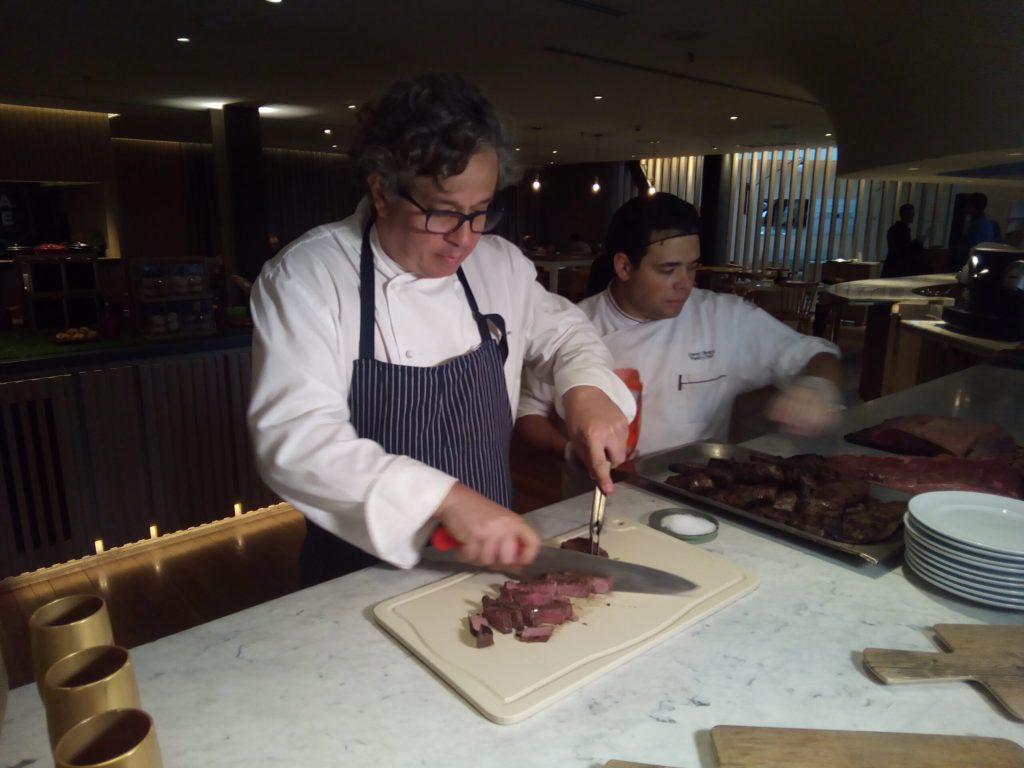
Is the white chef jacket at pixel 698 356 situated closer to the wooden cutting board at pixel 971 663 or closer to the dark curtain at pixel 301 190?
the wooden cutting board at pixel 971 663

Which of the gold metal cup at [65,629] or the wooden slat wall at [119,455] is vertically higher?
the gold metal cup at [65,629]

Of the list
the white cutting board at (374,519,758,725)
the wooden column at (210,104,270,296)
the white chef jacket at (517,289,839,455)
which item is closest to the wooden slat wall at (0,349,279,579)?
the white chef jacket at (517,289,839,455)

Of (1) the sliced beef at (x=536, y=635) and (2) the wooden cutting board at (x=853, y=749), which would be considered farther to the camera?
(1) the sliced beef at (x=536, y=635)

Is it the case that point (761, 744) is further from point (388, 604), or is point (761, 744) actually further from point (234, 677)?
point (234, 677)

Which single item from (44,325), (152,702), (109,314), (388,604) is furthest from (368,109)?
(44,325)

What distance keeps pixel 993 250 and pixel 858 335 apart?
5.61 metres

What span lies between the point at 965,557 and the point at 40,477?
11.3 ft

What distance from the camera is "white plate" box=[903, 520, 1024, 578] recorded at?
1.04m

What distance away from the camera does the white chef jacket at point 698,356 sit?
205 cm

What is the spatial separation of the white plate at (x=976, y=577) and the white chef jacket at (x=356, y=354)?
1.98 feet

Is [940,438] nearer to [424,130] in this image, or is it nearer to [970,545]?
[970,545]

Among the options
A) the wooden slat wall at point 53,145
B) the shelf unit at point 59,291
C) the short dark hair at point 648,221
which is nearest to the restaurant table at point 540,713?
the short dark hair at point 648,221

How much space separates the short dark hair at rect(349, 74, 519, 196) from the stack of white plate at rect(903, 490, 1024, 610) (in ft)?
3.19

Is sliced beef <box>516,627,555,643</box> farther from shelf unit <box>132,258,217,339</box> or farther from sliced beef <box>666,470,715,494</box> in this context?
shelf unit <box>132,258,217,339</box>
